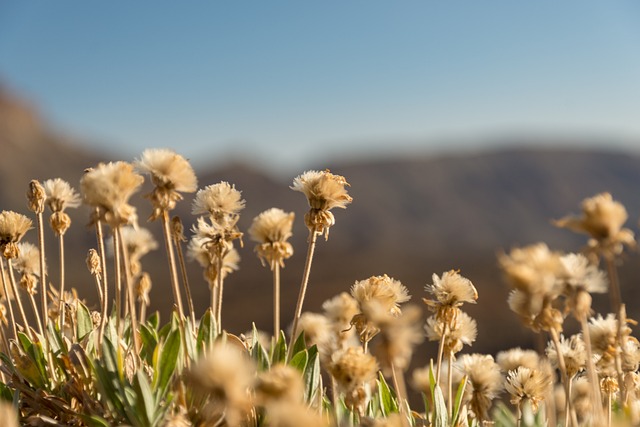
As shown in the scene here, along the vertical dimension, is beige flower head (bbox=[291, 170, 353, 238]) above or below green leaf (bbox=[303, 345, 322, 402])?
above

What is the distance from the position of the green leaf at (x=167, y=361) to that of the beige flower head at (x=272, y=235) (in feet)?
1.15

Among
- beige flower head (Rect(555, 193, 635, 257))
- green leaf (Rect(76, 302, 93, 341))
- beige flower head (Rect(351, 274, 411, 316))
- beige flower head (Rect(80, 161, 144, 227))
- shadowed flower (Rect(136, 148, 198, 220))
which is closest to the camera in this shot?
beige flower head (Rect(555, 193, 635, 257))

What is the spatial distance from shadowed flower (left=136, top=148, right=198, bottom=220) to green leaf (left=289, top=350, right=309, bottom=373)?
2.10 ft

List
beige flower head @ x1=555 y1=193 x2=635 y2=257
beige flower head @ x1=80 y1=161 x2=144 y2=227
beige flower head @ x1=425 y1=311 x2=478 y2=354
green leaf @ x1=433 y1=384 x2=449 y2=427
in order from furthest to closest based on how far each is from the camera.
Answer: beige flower head @ x1=425 y1=311 x2=478 y2=354, green leaf @ x1=433 y1=384 x2=449 y2=427, beige flower head @ x1=80 y1=161 x2=144 y2=227, beige flower head @ x1=555 y1=193 x2=635 y2=257

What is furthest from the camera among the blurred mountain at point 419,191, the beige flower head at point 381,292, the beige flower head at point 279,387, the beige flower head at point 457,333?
the blurred mountain at point 419,191

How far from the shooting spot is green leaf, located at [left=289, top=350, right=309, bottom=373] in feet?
6.66

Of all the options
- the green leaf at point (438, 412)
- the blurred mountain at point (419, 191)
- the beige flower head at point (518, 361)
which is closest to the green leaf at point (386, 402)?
the green leaf at point (438, 412)

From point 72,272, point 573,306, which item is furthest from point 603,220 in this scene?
point 72,272

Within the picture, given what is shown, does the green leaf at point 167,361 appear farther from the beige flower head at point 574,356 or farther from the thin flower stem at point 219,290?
the beige flower head at point 574,356

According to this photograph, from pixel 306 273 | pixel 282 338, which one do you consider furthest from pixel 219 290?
pixel 306 273

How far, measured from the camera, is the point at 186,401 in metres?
1.80

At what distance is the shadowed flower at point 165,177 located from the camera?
5.62ft

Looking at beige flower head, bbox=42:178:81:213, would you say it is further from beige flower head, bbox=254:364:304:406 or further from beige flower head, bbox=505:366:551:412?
beige flower head, bbox=505:366:551:412

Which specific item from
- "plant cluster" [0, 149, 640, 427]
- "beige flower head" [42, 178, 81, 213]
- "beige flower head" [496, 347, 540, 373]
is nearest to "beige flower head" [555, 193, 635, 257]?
"plant cluster" [0, 149, 640, 427]
